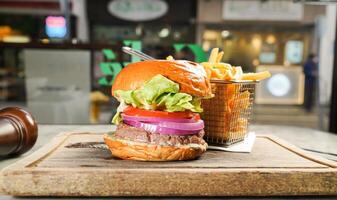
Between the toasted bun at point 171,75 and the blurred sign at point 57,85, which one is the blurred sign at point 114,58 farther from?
the toasted bun at point 171,75

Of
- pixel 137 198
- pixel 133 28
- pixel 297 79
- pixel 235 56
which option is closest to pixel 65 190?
pixel 137 198

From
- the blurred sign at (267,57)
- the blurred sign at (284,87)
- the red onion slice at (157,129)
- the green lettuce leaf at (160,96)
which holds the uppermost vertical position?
the blurred sign at (267,57)

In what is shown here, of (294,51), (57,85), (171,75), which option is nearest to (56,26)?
(57,85)

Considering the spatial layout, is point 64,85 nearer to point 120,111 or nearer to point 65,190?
point 120,111

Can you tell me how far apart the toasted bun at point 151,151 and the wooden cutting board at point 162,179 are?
3 cm

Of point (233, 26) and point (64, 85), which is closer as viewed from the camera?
point (64, 85)

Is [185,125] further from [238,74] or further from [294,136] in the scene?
[294,136]

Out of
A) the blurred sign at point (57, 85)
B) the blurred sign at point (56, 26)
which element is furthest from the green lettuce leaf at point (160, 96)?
the blurred sign at point (56, 26)

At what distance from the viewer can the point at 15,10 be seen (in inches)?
307

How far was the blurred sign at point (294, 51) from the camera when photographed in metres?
9.18

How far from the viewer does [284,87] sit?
8.68 m

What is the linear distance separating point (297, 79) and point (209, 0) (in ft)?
9.04

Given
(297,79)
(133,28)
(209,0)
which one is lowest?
(297,79)

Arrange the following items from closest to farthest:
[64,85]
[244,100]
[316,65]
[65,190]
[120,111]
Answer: [65,190]
[120,111]
[244,100]
[64,85]
[316,65]
